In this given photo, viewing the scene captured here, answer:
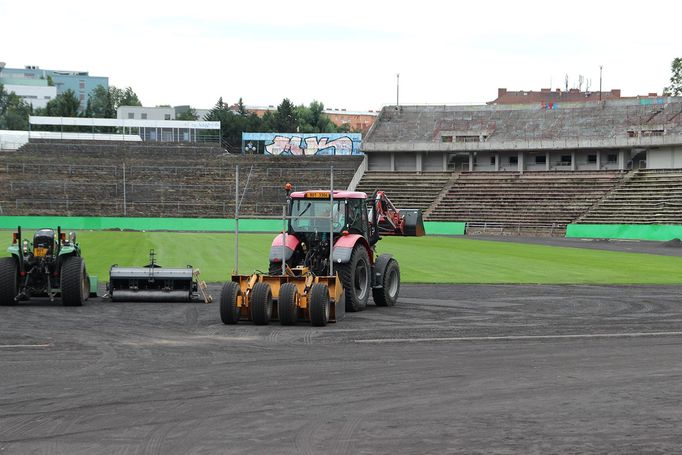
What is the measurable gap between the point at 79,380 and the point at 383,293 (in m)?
9.78

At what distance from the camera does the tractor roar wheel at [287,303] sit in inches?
645

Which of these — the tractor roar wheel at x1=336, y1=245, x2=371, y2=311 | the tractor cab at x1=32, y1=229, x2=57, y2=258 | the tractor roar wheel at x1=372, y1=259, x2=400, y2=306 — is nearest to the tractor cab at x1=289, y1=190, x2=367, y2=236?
the tractor roar wheel at x1=336, y1=245, x2=371, y2=311

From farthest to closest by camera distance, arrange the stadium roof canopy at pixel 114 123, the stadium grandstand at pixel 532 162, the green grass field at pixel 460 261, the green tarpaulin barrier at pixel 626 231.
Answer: the stadium roof canopy at pixel 114 123, the stadium grandstand at pixel 532 162, the green tarpaulin barrier at pixel 626 231, the green grass field at pixel 460 261

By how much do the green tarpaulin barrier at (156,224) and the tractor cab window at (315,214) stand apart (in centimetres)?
4874

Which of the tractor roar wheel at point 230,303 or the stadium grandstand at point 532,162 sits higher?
the stadium grandstand at point 532,162

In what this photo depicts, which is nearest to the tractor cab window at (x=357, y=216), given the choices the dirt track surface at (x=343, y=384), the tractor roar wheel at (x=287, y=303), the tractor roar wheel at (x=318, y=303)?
the dirt track surface at (x=343, y=384)

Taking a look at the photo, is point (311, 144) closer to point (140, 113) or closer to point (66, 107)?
point (66, 107)

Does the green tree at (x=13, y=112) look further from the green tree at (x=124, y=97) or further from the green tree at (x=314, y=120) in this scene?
the green tree at (x=314, y=120)

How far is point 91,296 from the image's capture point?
72.8ft

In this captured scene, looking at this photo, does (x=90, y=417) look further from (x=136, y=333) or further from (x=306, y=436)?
(x=136, y=333)

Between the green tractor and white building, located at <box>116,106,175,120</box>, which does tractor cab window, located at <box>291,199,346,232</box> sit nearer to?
the green tractor

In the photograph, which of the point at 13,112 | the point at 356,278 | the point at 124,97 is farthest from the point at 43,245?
the point at 124,97

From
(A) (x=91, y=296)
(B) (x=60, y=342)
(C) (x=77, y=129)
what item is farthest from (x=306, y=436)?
(C) (x=77, y=129)

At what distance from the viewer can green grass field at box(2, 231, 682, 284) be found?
2908 centimetres
